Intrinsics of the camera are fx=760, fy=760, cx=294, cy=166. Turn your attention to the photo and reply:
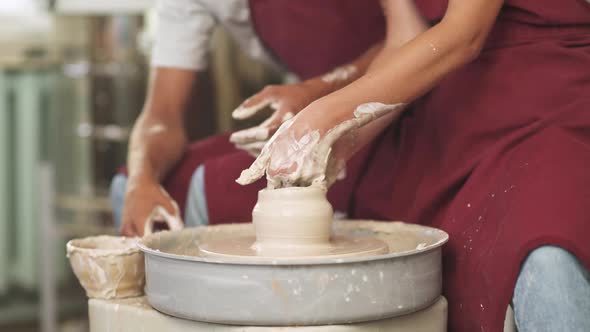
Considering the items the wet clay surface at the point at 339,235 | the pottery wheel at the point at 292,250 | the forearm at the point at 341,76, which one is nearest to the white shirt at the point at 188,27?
the forearm at the point at 341,76

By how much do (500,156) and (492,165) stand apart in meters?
0.02

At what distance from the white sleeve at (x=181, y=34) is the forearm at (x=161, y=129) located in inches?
1.1

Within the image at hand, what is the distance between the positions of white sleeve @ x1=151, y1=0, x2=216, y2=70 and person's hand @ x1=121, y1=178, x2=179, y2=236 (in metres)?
0.37

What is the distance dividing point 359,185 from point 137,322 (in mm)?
581

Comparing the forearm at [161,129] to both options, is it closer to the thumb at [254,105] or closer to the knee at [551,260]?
the thumb at [254,105]

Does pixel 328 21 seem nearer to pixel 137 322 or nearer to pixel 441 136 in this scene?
pixel 441 136

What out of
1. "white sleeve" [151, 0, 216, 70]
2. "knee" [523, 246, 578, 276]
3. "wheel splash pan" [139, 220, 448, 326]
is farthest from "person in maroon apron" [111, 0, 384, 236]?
"knee" [523, 246, 578, 276]

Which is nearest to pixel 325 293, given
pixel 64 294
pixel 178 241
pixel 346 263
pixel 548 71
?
→ pixel 346 263

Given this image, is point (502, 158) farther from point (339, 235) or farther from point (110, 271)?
point (110, 271)

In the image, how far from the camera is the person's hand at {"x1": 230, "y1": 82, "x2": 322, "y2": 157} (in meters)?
1.41

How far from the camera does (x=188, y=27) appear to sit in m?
1.83

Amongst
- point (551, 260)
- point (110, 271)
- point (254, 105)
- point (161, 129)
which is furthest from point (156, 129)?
point (551, 260)

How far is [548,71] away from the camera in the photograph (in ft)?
4.15

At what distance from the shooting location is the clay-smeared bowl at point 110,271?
4.24 feet
